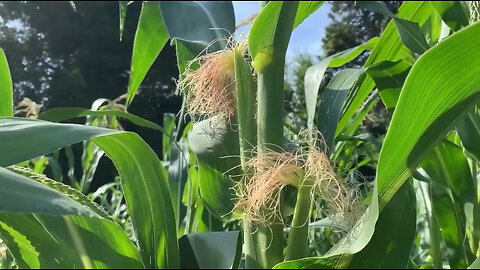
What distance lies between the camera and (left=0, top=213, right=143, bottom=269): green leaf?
382mm

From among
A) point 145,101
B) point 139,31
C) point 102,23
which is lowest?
point 145,101

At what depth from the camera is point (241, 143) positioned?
0.44 m

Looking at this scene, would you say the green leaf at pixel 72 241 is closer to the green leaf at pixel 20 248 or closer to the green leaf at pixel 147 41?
the green leaf at pixel 20 248

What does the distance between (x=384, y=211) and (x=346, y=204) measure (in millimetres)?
30

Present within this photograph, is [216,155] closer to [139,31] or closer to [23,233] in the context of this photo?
[23,233]

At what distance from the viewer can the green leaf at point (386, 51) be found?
2.08ft

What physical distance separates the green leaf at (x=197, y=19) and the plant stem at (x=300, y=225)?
0.76 ft

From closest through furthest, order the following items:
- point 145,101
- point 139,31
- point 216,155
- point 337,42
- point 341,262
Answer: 1. point 341,262
2. point 216,155
3. point 139,31
4. point 145,101
5. point 337,42

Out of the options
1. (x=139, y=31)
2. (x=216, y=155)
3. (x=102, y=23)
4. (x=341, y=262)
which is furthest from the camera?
(x=102, y=23)

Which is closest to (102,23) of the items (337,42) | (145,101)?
(145,101)

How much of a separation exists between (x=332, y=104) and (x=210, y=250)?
0.62 ft

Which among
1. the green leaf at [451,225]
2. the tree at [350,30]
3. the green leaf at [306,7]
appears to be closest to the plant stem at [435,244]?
the green leaf at [451,225]

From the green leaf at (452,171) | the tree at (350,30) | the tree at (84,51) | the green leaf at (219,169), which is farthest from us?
the tree at (350,30)

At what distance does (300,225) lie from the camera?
1.31 ft
